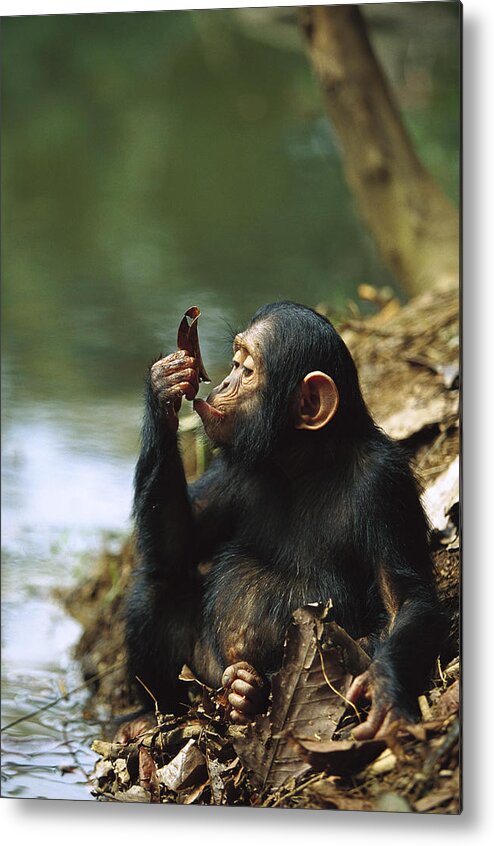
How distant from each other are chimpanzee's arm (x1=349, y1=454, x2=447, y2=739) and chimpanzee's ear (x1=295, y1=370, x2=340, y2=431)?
0.25 m

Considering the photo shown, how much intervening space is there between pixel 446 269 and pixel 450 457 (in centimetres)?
85

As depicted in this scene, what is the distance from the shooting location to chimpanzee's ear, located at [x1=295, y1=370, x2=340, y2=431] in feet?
9.78

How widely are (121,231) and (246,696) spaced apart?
1.94 m

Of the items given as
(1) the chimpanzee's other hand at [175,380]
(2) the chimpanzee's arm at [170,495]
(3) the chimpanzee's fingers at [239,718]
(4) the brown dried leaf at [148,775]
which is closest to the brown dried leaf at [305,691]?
(3) the chimpanzee's fingers at [239,718]

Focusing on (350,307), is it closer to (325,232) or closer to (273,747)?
(325,232)

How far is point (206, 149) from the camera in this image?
4250mm

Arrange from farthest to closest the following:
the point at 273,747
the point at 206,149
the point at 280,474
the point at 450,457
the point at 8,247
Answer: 1. the point at 206,149
2. the point at 8,247
3. the point at 450,457
4. the point at 280,474
5. the point at 273,747

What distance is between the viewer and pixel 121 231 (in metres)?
4.15

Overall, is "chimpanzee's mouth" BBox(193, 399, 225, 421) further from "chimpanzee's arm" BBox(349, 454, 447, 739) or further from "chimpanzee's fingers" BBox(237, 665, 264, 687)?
"chimpanzee's fingers" BBox(237, 665, 264, 687)

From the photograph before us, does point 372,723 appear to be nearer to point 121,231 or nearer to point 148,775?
point 148,775

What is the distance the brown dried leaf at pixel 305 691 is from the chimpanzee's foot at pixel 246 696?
30mm

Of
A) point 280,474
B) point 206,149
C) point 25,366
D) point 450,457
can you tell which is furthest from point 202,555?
point 206,149

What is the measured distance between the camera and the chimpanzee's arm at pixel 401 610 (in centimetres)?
271

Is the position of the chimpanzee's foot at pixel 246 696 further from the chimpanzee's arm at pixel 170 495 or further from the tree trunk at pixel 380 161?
the tree trunk at pixel 380 161
